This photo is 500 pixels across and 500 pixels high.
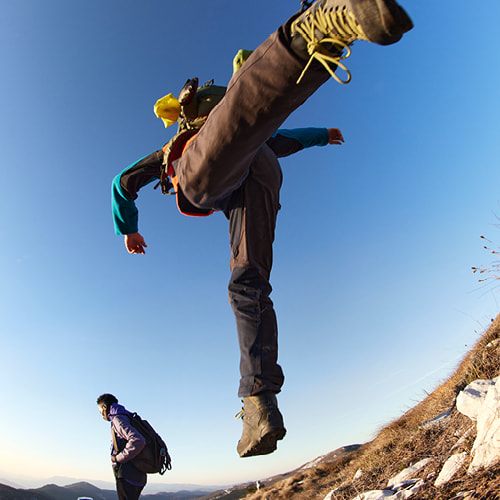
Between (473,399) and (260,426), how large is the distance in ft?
7.82

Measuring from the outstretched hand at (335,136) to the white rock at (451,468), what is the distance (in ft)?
9.55

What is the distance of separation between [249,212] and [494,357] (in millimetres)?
3958

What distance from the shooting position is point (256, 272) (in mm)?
2207

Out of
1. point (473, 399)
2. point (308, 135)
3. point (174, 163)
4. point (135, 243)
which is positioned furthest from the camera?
point (135, 243)

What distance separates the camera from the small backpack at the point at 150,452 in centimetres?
474

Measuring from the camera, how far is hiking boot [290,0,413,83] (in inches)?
39.0

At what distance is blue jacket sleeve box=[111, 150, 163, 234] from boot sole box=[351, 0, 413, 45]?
7.05ft

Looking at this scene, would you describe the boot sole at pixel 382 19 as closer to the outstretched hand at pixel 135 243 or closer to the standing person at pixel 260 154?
the standing person at pixel 260 154

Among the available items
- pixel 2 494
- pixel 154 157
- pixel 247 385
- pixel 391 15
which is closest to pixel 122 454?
pixel 247 385

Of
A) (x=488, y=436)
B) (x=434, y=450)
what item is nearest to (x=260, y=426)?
(x=488, y=436)

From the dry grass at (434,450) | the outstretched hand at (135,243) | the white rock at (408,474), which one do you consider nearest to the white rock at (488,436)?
the dry grass at (434,450)

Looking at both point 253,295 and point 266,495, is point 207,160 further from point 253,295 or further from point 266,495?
point 266,495

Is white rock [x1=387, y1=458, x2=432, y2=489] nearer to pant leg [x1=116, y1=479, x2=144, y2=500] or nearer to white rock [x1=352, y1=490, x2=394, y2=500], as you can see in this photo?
white rock [x1=352, y1=490, x2=394, y2=500]

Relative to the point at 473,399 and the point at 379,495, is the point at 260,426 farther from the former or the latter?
the point at 473,399
